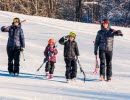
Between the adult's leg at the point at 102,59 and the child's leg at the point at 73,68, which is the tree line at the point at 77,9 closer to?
the adult's leg at the point at 102,59

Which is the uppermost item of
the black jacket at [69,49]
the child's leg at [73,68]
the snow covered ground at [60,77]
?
the black jacket at [69,49]

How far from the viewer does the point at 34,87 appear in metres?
12.3

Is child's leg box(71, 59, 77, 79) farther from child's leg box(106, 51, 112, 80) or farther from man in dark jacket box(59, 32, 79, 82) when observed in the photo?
child's leg box(106, 51, 112, 80)

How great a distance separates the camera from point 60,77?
576 inches

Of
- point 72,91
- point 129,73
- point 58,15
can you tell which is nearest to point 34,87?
point 72,91

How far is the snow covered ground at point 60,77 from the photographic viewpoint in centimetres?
1125

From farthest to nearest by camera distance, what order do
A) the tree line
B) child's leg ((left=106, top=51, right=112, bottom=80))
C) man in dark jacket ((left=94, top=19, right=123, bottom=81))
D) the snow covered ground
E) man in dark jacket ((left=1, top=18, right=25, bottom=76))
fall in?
1. the tree line
2. man in dark jacket ((left=1, top=18, right=25, bottom=76))
3. child's leg ((left=106, top=51, right=112, bottom=80))
4. man in dark jacket ((left=94, top=19, right=123, bottom=81))
5. the snow covered ground

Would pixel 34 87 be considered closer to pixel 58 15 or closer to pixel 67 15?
pixel 58 15

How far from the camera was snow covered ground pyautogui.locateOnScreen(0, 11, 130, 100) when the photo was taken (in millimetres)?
11250

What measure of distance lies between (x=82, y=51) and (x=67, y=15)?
49.6m

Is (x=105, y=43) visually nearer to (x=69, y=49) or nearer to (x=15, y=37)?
(x=69, y=49)

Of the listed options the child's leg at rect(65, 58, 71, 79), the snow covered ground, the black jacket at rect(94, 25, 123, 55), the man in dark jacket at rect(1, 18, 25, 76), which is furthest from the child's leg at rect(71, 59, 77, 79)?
the man in dark jacket at rect(1, 18, 25, 76)

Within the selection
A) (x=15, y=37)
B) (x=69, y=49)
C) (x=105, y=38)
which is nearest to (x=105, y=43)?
(x=105, y=38)

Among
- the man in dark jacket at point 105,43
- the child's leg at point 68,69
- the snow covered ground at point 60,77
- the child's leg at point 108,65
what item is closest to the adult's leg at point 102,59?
the man in dark jacket at point 105,43
